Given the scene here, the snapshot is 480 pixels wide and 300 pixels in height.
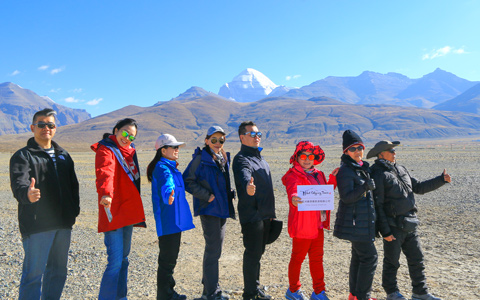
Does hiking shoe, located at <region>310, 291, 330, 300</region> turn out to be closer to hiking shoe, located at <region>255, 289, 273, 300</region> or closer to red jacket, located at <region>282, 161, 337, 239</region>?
hiking shoe, located at <region>255, 289, 273, 300</region>

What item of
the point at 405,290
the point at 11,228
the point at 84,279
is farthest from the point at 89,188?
the point at 405,290

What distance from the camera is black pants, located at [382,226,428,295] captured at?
423 cm

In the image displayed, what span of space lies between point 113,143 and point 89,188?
15.5m

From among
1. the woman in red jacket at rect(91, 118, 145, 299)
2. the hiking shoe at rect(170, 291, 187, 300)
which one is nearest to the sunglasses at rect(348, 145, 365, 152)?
the woman in red jacket at rect(91, 118, 145, 299)

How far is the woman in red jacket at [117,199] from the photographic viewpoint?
3676mm

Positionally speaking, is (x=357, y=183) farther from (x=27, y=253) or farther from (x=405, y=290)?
(x=27, y=253)

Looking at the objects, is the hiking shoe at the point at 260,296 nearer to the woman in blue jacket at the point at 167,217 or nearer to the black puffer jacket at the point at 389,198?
the woman in blue jacket at the point at 167,217

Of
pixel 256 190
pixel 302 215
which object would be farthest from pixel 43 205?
pixel 302 215

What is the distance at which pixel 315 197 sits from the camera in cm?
423

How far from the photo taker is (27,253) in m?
3.41

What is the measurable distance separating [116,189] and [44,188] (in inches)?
28.2

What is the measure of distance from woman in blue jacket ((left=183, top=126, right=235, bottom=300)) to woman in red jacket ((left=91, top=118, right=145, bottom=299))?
2.26ft

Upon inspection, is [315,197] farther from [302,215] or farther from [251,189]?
[251,189]

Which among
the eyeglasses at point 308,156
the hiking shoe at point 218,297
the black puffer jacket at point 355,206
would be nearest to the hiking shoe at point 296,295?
the hiking shoe at point 218,297
